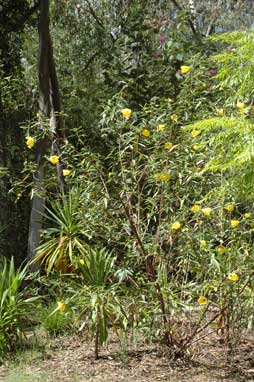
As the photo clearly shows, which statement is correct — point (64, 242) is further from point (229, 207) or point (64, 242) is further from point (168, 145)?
point (229, 207)

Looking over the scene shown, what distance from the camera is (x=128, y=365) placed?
5457mm

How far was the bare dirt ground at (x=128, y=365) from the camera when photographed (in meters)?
5.16

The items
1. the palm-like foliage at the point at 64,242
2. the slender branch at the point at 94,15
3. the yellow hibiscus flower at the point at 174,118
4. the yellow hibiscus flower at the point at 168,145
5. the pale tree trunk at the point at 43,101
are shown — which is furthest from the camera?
the slender branch at the point at 94,15

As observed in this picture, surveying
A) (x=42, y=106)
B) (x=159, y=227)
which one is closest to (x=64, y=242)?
(x=159, y=227)

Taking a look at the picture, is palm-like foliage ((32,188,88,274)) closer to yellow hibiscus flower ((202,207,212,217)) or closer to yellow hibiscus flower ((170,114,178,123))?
yellow hibiscus flower ((170,114,178,123))

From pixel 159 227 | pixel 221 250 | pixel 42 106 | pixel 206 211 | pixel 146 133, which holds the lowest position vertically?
pixel 221 250

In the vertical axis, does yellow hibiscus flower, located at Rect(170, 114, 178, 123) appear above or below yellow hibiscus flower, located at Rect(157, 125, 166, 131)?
above

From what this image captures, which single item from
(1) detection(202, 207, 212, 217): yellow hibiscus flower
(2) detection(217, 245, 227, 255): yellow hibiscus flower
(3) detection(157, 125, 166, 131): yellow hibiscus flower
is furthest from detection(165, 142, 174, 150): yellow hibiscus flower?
(2) detection(217, 245, 227, 255): yellow hibiscus flower

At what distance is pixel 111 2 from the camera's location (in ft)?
36.8

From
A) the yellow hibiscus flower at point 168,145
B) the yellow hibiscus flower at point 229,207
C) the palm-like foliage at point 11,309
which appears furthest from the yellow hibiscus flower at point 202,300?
the palm-like foliage at point 11,309

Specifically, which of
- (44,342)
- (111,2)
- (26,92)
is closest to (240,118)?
(44,342)

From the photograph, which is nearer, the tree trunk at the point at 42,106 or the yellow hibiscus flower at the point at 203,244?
the yellow hibiscus flower at the point at 203,244

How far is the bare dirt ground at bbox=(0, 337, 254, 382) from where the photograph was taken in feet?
16.9

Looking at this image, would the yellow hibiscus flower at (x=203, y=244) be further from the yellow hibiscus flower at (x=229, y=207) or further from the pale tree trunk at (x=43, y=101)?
the pale tree trunk at (x=43, y=101)
